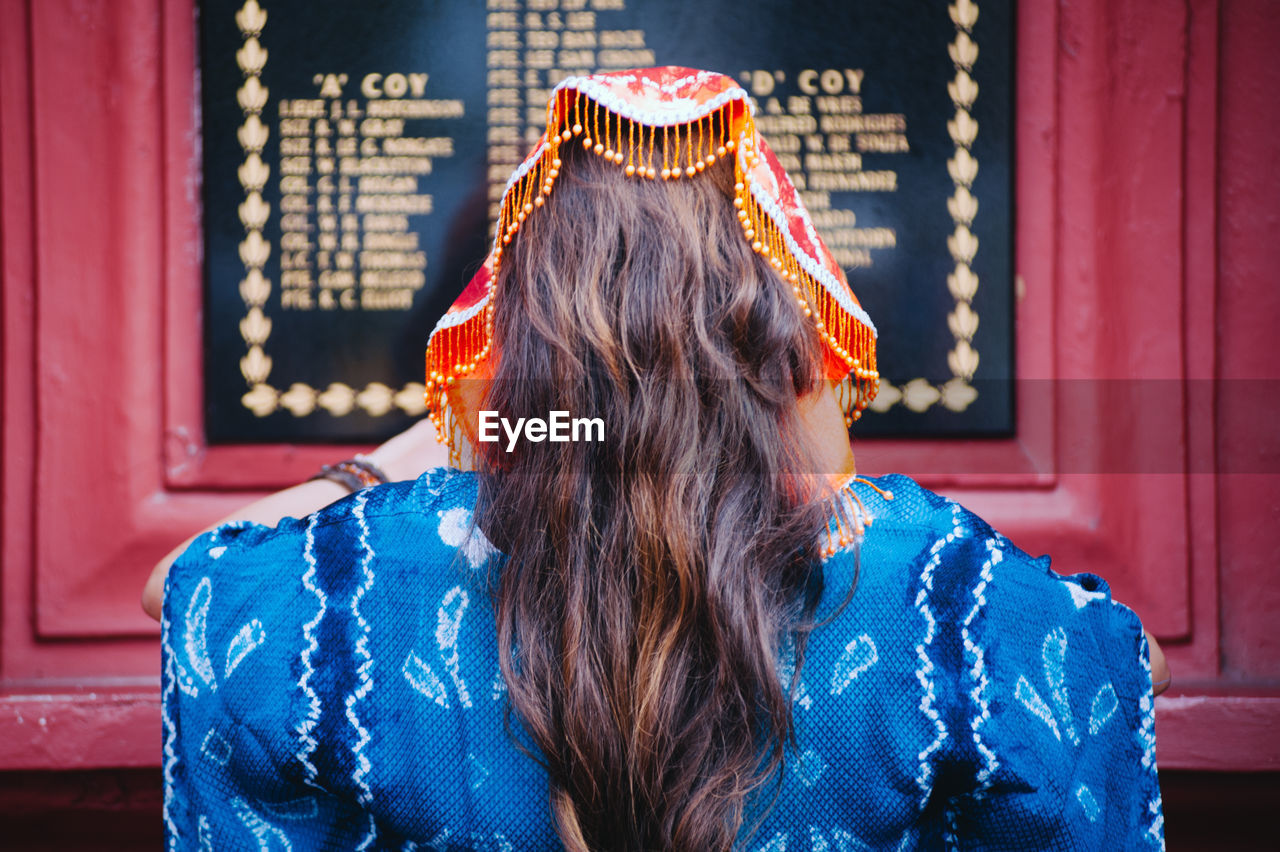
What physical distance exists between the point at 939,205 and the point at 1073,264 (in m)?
0.25

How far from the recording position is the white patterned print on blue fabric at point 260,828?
72cm

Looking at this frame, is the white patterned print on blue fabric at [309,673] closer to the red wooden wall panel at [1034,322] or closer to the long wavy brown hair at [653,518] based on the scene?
the long wavy brown hair at [653,518]

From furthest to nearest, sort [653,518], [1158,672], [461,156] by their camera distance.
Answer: [461,156] < [1158,672] < [653,518]

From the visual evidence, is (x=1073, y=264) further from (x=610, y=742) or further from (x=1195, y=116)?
(x=610, y=742)

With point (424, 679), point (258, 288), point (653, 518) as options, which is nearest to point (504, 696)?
point (424, 679)

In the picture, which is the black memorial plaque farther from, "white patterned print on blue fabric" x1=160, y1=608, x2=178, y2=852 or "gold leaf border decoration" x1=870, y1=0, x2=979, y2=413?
"white patterned print on blue fabric" x1=160, y1=608, x2=178, y2=852

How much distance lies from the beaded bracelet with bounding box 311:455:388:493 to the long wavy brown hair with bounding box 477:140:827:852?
0.34 metres

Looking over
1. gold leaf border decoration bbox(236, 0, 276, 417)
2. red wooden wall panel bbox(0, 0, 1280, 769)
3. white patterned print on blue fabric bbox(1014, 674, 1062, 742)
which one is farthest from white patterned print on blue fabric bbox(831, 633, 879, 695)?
gold leaf border decoration bbox(236, 0, 276, 417)

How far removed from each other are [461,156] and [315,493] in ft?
2.21

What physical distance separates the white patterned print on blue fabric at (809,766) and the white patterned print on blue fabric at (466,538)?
0.31 meters

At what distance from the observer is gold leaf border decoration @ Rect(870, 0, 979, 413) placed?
1.36m

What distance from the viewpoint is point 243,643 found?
27.7 inches

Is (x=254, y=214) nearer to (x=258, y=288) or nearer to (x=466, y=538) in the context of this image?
(x=258, y=288)

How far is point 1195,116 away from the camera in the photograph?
4.45 ft
